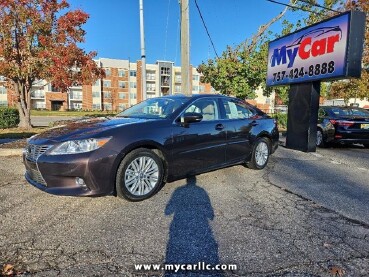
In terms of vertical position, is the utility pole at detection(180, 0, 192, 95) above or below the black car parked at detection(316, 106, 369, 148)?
above

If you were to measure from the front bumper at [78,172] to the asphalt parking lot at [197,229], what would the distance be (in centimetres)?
30

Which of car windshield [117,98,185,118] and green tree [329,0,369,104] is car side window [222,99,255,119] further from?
green tree [329,0,369,104]

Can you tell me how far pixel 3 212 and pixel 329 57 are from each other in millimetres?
7452

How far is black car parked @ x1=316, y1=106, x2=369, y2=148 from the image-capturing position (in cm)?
883

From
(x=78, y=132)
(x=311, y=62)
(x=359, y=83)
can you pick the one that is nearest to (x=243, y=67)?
(x=359, y=83)

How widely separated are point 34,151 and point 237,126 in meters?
3.39

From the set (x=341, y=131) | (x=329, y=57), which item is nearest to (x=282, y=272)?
(x=329, y=57)

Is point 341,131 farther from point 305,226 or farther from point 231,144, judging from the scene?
point 305,226

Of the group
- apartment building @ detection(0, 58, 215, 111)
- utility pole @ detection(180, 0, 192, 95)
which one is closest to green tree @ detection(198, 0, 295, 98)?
utility pole @ detection(180, 0, 192, 95)

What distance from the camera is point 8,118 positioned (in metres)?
12.6

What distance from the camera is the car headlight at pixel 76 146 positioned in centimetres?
357

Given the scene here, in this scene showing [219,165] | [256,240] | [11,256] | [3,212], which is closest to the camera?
[11,256]

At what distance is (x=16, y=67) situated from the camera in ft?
33.1

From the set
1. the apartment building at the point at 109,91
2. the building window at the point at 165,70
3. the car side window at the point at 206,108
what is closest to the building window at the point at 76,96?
the apartment building at the point at 109,91
